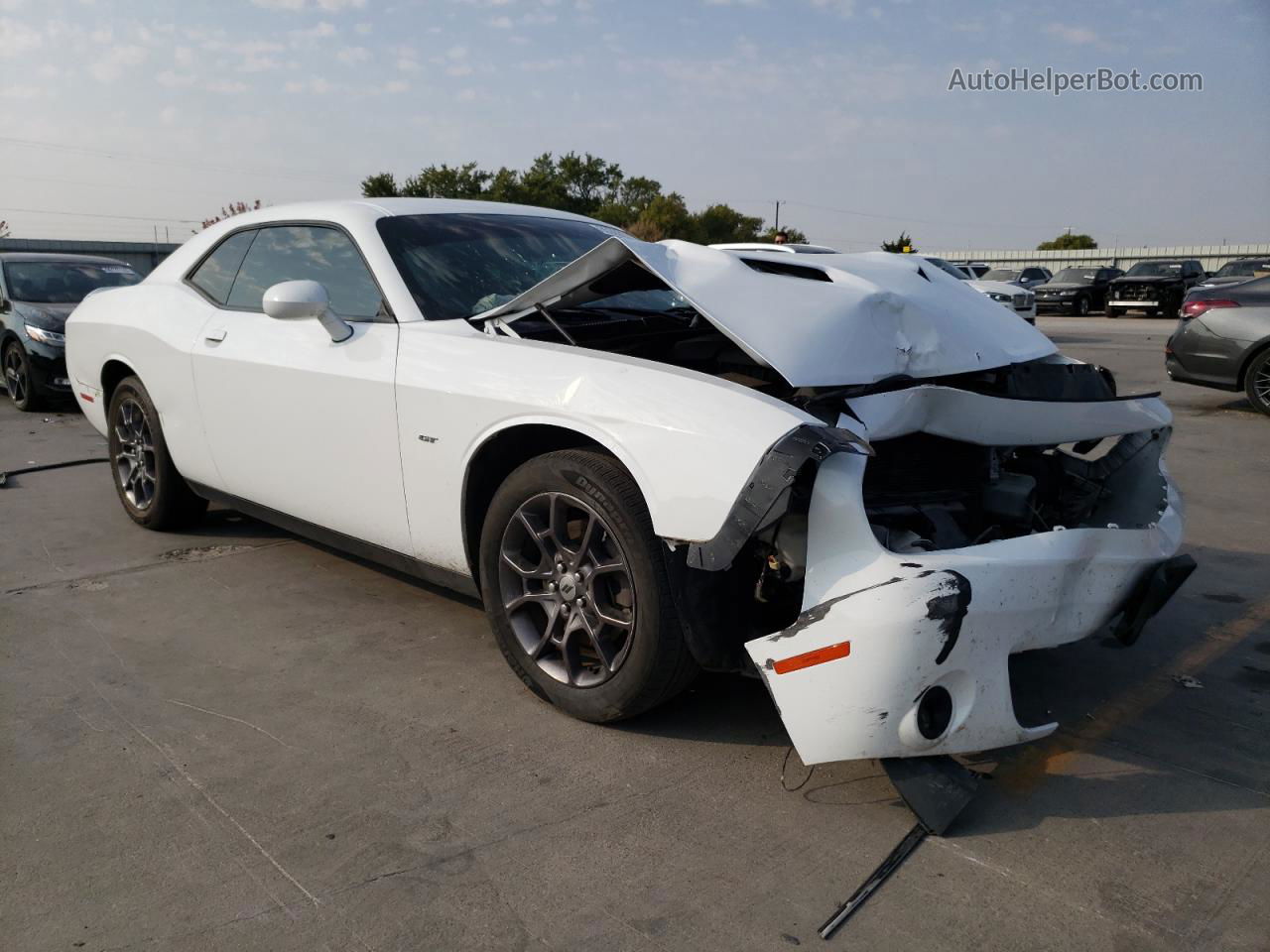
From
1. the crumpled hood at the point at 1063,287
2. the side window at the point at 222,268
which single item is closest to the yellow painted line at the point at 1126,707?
the side window at the point at 222,268

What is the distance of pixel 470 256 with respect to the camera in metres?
3.85

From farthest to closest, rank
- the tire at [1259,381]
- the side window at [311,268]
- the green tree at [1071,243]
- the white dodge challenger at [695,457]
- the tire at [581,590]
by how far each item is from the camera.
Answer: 1. the green tree at [1071,243]
2. the tire at [1259,381]
3. the side window at [311,268]
4. the tire at [581,590]
5. the white dodge challenger at [695,457]

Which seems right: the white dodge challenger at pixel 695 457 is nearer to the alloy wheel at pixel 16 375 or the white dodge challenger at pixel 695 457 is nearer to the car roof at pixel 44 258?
the alloy wheel at pixel 16 375

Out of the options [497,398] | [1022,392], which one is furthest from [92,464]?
[1022,392]

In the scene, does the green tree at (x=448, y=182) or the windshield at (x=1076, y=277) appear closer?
the windshield at (x=1076, y=277)

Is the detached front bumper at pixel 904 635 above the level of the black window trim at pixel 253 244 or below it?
below

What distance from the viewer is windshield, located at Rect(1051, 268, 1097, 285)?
1102 inches

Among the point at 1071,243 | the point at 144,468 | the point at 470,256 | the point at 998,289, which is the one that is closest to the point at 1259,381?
the point at 470,256

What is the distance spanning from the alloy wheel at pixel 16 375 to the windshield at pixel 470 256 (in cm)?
767

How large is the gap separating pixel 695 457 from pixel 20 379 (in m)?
9.67

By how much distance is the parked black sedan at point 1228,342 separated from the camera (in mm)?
9148

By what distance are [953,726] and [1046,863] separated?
1.18 feet

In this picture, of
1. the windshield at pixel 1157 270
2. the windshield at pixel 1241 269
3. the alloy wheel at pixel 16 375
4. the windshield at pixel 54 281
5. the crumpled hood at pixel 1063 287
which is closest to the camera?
the alloy wheel at pixel 16 375

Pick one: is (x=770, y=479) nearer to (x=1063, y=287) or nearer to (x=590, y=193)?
(x=1063, y=287)
